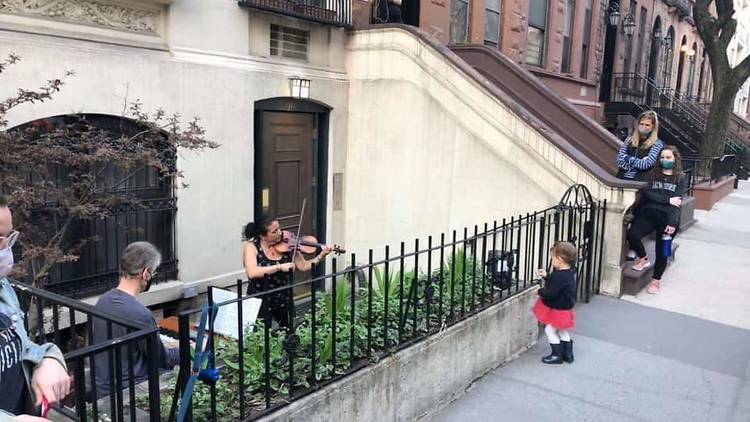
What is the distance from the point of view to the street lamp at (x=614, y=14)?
17.1m

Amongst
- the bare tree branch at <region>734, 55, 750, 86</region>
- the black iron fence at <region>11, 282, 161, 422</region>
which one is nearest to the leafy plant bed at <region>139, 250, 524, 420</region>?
the black iron fence at <region>11, 282, 161, 422</region>

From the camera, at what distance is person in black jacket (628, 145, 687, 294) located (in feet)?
22.7

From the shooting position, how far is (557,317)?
5.00m

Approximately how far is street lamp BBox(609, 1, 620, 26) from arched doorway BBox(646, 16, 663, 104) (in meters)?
4.17

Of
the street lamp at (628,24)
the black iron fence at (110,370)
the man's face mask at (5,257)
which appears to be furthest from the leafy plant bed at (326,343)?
the street lamp at (628,24)

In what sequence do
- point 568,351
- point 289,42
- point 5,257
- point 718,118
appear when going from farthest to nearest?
point 718,118 < point 289,42 < point 568,351 < point 5,257

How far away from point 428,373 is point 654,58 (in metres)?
21.8

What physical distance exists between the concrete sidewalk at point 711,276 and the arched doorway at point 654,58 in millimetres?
10163

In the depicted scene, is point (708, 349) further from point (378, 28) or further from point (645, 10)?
point (645, 10)

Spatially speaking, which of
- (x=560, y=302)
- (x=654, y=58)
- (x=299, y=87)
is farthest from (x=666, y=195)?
(x=654, y=58)

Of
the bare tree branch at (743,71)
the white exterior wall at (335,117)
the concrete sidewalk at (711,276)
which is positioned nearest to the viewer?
the white exterior wall at (335,117)

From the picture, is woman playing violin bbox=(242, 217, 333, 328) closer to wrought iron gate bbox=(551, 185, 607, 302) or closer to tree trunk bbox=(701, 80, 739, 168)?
wrought iron gate bbox=(551, 185, 607, 302)

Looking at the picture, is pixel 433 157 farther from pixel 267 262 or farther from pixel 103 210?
pixel 103 210

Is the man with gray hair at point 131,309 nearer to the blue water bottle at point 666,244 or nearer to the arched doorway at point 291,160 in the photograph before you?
Result: the arched doorway at point 291,160
